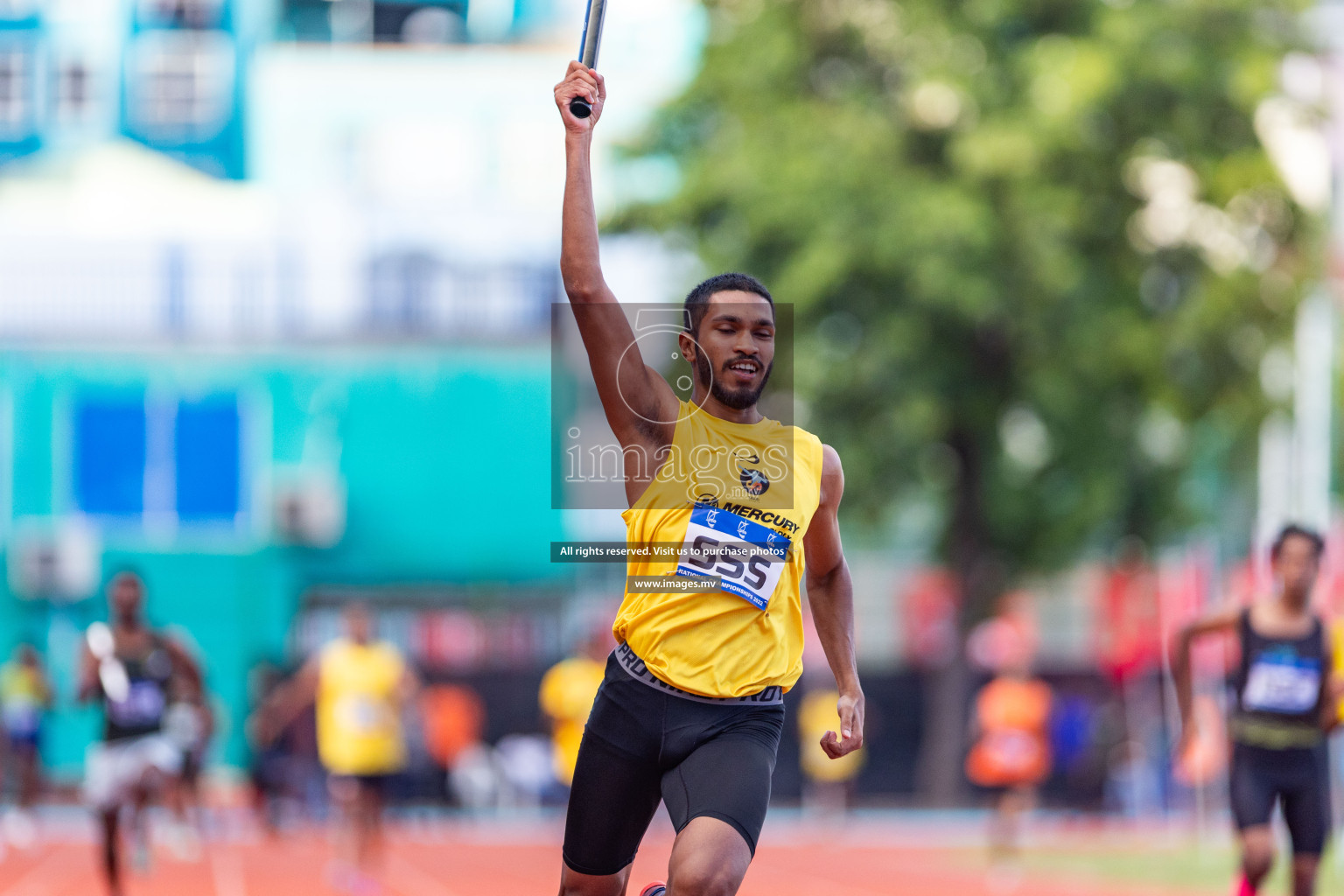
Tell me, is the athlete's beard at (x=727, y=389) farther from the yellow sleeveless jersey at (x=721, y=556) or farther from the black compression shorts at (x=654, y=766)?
the black compression shorts at (x=654, y=766)

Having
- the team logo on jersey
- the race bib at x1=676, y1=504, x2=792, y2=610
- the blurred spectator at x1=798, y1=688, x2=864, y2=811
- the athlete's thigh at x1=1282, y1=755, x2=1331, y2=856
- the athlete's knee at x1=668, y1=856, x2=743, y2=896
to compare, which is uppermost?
the team logo on jersey

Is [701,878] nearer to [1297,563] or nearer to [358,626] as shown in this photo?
[1297,563]

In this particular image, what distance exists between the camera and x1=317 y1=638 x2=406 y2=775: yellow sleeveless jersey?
13844 mm

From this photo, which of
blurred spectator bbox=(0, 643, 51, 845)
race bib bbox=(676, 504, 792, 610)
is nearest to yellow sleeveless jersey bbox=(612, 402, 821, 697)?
race bib bbox=(676, 504, 792, 610)

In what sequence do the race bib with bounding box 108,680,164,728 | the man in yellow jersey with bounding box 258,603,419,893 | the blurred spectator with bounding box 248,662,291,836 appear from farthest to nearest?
the blurred spectator with bounding box 248,662,291,836, the man in yellow jersey with bounding box 258,603,419,893, the race bib with bounding box 108,680,164,728

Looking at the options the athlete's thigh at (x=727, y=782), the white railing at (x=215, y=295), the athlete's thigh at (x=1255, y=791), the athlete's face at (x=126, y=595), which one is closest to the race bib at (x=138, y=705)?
the athlete's face at (x=126, y=595)

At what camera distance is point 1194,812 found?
74.1ft

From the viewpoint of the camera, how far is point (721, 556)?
16.0ft

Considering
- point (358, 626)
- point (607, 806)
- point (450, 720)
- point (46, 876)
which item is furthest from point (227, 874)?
point (607, 806)

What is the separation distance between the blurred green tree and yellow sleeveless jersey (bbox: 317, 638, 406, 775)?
7379mm

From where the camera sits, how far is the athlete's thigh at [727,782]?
4770 mm

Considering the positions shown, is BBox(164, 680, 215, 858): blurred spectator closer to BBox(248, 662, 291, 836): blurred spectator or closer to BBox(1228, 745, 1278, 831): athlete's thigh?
BBox(248, 662, 291, 836): blurred spectator

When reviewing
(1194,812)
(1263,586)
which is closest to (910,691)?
(1194,812)

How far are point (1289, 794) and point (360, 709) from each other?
756cm
